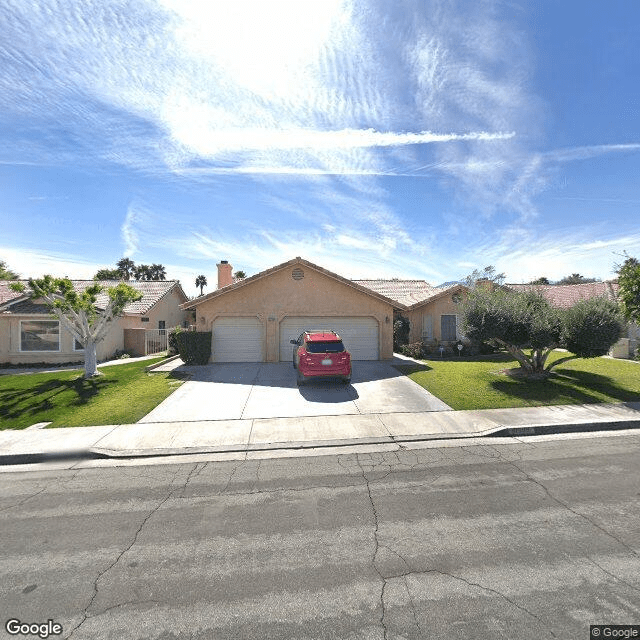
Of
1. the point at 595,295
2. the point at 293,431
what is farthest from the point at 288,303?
the point at 595,295

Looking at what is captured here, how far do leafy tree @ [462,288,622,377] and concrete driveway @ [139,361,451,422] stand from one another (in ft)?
11.9

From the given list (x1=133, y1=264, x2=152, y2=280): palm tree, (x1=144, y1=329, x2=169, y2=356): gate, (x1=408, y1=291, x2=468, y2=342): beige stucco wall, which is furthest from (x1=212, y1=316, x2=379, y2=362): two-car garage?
(x1=133, y1=264, x2=152, y2=280): palm tree

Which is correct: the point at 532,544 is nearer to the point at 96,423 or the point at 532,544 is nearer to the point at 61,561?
the point at 61,561

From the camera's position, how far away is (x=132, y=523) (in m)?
4.80

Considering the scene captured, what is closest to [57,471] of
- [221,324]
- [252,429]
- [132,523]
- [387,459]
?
[132,523]

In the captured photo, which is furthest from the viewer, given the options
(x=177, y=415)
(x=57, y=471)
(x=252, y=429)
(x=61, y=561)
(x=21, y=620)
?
(x=177, y=415)

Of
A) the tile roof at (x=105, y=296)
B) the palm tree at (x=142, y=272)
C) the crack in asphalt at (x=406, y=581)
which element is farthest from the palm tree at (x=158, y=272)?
the crack in asphalt at (x=406, y=581)

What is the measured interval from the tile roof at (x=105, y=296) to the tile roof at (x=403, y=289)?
14716 millimetres

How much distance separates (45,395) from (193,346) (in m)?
6.12

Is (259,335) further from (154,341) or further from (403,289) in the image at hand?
(403,289)

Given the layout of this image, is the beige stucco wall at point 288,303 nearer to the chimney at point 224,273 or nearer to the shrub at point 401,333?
the shrub at point 401,333

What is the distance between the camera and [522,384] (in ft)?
40.4

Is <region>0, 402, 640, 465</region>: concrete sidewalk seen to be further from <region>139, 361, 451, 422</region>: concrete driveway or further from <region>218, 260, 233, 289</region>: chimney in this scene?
<region>218, 260, 233, 289</region>: chimney

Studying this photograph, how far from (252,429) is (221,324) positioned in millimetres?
9891
